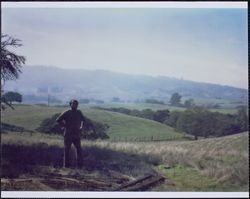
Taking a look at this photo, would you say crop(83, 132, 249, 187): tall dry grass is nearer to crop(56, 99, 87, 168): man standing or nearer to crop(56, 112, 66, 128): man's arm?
crop(56, 99, 87, 168): man standing

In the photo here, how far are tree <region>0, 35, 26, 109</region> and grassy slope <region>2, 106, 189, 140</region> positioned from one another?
0.54 ft

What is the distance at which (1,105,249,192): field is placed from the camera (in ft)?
13.5

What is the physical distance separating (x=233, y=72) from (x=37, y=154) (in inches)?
79.3

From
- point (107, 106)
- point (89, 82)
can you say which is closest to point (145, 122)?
point (107, 106)

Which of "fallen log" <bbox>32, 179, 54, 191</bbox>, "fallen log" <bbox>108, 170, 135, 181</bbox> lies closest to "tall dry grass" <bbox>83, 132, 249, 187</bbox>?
"fallen log" <bbox>108, 170, 135, 181</bbox>

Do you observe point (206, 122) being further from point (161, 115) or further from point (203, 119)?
point (161, 115)

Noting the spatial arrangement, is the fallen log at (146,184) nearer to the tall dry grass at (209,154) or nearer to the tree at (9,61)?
the tall dry grass at (209,154)

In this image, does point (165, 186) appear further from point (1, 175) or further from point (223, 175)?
point (1, 175)

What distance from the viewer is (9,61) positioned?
167 inches

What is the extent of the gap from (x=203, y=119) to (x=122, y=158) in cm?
85

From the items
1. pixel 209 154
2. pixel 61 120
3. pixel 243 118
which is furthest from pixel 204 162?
pixel 61 120

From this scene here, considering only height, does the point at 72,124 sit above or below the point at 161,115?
below

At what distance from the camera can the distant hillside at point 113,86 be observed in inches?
165

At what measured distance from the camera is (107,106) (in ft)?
13.9
